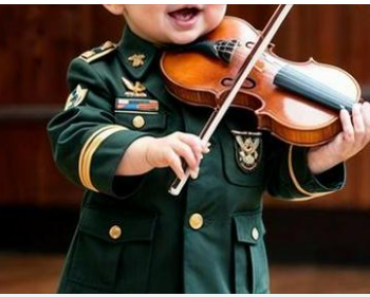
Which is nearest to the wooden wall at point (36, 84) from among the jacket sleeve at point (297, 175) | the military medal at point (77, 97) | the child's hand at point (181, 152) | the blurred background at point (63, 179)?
the blurred background at point (63, 179)

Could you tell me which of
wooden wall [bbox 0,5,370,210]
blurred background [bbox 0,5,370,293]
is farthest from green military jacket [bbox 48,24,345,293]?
wooden wall [bbox 0,5,370,210]

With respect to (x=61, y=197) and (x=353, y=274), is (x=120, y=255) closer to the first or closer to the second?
(x=353, y=274)

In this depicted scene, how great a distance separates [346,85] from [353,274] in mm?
1760

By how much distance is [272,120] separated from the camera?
917mm

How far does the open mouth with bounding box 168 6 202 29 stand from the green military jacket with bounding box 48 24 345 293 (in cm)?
6

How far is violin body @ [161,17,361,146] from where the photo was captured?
3.00 feet

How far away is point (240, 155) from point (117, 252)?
0.59 ft

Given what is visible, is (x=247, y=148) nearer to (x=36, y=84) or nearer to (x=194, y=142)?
(x=194, y=142)

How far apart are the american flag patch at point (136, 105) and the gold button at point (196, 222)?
0.43 ft

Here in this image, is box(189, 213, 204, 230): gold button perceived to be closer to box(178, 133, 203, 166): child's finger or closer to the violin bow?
the violin bow

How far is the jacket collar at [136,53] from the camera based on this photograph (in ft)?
3.29

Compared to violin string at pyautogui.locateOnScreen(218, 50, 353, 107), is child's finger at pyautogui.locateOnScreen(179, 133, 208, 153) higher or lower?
lower

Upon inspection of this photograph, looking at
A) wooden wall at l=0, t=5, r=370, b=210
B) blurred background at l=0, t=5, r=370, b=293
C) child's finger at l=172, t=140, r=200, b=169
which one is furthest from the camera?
wooden wall at l=0, t=5, r=370, b=210

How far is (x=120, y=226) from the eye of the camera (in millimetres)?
963
